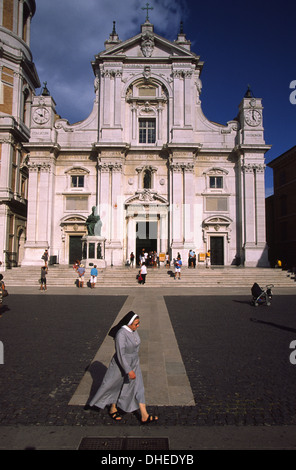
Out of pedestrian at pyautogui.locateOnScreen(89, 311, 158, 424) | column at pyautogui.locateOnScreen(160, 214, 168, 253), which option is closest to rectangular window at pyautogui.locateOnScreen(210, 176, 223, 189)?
column at pyautogui.locateOnScreen(160, 214, 168, 253)

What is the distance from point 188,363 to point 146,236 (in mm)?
25568

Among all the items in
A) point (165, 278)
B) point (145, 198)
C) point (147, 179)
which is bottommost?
point (165, 278)

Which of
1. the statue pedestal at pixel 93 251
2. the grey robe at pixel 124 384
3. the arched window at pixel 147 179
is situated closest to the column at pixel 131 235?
the arched window at pixel 147 179

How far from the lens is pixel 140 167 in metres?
31.8

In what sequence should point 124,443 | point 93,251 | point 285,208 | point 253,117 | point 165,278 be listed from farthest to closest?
1. point 285,208
2. point 253,117
3. point 93,251
4. point 165,278
5. point 124,443

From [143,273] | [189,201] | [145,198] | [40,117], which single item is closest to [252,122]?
[189,201]

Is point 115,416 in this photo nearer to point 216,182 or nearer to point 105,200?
point 105,200

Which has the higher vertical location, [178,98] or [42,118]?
[178,98]

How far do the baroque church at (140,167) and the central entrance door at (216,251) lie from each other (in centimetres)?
10

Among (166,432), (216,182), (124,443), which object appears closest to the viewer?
(124,443)

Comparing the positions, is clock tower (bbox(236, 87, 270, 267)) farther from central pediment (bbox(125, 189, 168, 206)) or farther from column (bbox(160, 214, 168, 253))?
central pediment (bbox(125, 189, 168, 206))

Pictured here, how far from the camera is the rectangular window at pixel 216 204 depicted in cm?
3181

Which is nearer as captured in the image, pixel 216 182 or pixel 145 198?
pixel 145 198

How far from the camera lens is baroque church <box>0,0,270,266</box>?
100 feet
